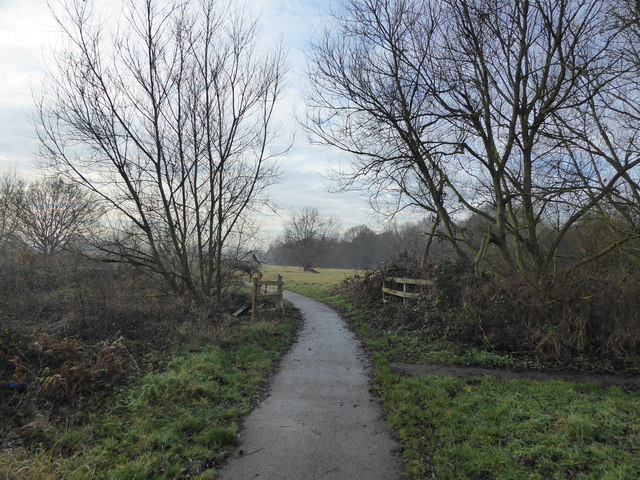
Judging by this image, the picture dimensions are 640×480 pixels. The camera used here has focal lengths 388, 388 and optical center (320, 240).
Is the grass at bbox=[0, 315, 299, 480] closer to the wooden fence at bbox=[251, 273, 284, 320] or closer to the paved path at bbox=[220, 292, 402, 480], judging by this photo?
the paved path at bbox=[220, 292, 402, 480]

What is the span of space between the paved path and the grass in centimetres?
31

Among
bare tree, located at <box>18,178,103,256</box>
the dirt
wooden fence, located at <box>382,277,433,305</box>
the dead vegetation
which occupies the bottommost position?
the dirt

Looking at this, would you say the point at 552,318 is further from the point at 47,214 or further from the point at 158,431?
the point at 47,214

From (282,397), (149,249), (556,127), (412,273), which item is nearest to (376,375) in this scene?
(282,397)

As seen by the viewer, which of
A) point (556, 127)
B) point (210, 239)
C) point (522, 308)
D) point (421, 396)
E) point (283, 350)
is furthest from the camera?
point (210, 239)

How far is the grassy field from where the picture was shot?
388 centimetres

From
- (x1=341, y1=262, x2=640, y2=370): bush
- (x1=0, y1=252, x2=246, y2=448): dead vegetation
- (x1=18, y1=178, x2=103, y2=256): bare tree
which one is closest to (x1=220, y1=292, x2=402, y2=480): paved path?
(x1=0, y1=252, x2=246, y2=448): dead vegetation

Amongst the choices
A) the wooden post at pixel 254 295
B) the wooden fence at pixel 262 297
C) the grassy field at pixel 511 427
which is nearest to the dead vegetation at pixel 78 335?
the wooden post at pixel 254 295

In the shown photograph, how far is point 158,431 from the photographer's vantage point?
465 cm

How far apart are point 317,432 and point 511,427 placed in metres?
2.37

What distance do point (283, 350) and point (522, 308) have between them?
5.62 metres

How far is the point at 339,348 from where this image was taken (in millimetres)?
9633

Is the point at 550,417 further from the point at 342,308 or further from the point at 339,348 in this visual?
the point at 342,308

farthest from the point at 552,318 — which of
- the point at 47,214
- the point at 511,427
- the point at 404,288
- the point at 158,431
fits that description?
the point at 47,214
